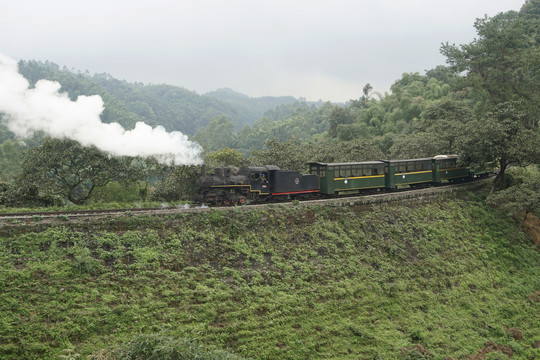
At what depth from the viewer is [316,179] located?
1036 inches

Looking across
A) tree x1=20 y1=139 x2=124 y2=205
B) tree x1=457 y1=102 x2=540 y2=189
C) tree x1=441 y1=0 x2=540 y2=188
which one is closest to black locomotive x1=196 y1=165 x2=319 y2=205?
tree x1=20 y1=139 x2=124 y2=205

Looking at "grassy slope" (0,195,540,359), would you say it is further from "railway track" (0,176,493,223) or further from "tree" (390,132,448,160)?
"tree" (390,132,448,160)

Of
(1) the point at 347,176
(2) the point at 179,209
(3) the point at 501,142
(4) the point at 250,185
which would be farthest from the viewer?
(3) the point at 501,142

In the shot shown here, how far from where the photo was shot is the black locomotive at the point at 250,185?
2239cm

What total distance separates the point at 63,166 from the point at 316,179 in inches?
674

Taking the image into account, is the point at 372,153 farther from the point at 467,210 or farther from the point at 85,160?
the point at 85,160

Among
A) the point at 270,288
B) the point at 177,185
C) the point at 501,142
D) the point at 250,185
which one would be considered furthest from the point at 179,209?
the point at 501,142

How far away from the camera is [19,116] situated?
20578 mm

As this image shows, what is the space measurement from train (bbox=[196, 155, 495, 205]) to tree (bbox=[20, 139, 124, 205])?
6.85 meters

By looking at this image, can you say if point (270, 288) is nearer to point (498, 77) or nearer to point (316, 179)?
point (316, 179)

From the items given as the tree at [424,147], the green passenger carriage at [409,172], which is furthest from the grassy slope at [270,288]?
the tree at [424,147]

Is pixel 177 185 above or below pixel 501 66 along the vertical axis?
below

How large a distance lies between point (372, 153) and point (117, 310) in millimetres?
32198

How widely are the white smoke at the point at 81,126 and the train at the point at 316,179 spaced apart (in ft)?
10.6
